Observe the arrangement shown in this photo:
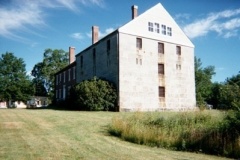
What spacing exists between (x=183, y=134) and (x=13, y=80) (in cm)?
5623

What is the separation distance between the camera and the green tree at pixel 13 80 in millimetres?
57781

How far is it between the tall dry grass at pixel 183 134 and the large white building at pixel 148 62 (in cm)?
1248

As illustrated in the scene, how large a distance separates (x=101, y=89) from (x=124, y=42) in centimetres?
561

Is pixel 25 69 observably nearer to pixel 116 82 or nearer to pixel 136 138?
pixel 116 82

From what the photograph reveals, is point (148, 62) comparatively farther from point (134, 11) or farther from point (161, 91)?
point (134, 11)

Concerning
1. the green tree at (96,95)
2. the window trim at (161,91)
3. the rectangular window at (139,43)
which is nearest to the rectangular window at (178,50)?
the window trim at (161,91)

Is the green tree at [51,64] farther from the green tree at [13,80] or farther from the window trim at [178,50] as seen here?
the window trim at [178,50]

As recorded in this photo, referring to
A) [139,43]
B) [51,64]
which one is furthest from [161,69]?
[51,64]

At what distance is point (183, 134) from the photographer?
1186cm

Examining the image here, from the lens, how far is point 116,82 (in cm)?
2669

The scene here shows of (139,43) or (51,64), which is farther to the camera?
(51,64)

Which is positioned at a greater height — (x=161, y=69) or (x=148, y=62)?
(x=148, y=62)

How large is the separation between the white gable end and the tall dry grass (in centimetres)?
1547

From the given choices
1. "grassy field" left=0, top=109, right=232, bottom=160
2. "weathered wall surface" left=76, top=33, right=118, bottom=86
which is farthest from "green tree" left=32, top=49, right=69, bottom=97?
"grassy field" left=0, top=109, right=232, bottom=160
